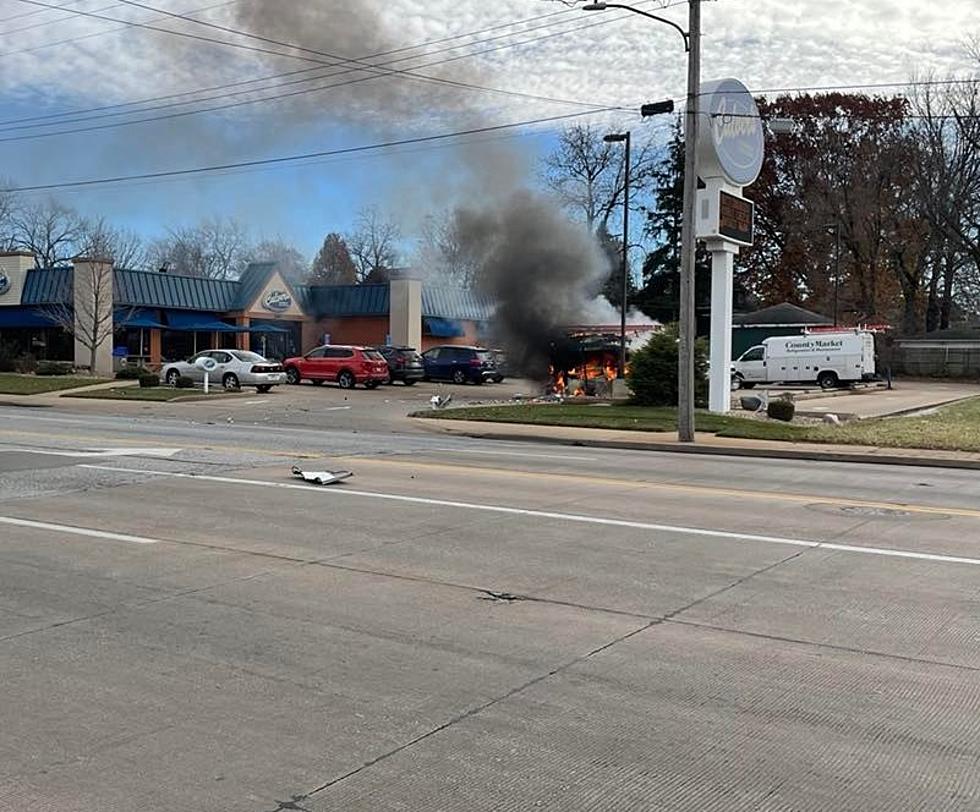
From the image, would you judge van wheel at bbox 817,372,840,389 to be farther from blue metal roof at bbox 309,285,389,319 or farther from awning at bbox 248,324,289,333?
awning at bbox 248,324,289,333

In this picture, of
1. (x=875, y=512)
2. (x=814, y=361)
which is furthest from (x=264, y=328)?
(x=875, y=512)

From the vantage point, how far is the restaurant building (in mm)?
41969

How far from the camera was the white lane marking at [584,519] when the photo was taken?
25.0 feet

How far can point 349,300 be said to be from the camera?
5034 cm

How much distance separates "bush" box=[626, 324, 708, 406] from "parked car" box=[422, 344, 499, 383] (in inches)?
576

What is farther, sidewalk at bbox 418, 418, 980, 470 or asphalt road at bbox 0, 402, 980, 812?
sidewalk at bbox 418, 418, 980, 470

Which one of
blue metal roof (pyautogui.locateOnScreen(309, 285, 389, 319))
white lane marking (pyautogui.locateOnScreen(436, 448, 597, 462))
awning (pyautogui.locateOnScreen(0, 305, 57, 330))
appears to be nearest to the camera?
white lane marking (pyautogui.locateOnScreen(436, 448, 597, 462))

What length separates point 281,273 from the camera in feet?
164

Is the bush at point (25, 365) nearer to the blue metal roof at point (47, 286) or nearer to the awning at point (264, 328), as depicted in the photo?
the blue metal roof at point (47, 286)

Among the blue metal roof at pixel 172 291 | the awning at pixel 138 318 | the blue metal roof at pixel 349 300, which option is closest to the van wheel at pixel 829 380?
the blue metal roof at pixel 349 300

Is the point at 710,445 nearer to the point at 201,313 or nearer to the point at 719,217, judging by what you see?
the point at 719,217

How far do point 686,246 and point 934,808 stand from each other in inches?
620

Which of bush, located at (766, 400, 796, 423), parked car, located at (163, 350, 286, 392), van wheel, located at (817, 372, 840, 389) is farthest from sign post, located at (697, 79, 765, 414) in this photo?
parked car, located at (163, 350, 286, 392)

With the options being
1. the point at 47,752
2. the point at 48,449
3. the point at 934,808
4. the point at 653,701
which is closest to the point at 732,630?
the point at 653,701
